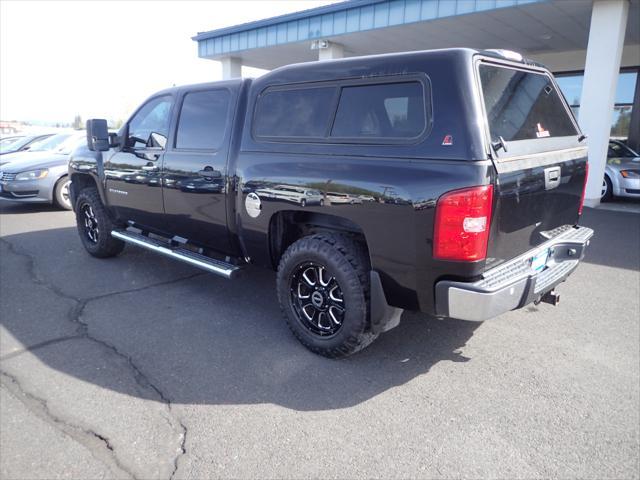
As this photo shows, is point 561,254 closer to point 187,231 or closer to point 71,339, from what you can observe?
point 187,231

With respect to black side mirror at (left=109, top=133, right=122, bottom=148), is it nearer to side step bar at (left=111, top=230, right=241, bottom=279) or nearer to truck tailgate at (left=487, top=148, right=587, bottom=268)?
side step bar at (left=111, top=230, right=241, bottom=279)

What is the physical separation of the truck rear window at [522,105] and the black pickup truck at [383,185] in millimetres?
16

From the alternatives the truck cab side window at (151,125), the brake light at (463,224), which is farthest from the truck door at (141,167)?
the brake light at (463,224)

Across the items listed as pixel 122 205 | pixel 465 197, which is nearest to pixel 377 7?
pixel 122 205

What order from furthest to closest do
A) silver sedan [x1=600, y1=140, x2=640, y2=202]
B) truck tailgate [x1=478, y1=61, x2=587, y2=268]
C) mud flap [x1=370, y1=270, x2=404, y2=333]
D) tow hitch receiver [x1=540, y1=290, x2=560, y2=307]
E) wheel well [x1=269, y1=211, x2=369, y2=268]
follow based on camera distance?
silver sedan [x1=600, y1=140, x2=640, y2=202], tow hitch receiver [x1=540, y1=290, x2=560, y2=307], wheel well [x1=269, y1=211, x2=369, y2=268], mud flap [x1=370, y1=270, x2=404, y2=333], truck tailgate [x1=478, y1=61, x2=587, y2=268]

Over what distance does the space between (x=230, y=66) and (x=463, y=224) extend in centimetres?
1472

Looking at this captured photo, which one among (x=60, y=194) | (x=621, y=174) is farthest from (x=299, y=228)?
(x=621, y=174)

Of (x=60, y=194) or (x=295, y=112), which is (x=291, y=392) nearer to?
(x=295, y=112)

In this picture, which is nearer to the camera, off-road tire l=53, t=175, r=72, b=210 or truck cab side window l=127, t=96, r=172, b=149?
truck cab side window l=127, t=96, r=172, b=149

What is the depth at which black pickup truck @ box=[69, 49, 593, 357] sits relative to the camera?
2.75m

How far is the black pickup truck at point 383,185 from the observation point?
9.04 feet

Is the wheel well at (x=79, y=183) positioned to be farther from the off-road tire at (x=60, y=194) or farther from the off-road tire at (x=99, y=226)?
the off-road tire at (x=60, y=194)

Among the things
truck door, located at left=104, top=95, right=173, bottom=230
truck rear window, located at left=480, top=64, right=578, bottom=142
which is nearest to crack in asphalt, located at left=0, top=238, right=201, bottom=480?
truck door, located at left=104, top=95, right=173, bottom=230

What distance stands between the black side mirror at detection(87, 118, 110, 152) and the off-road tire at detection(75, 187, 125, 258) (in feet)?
2.59
